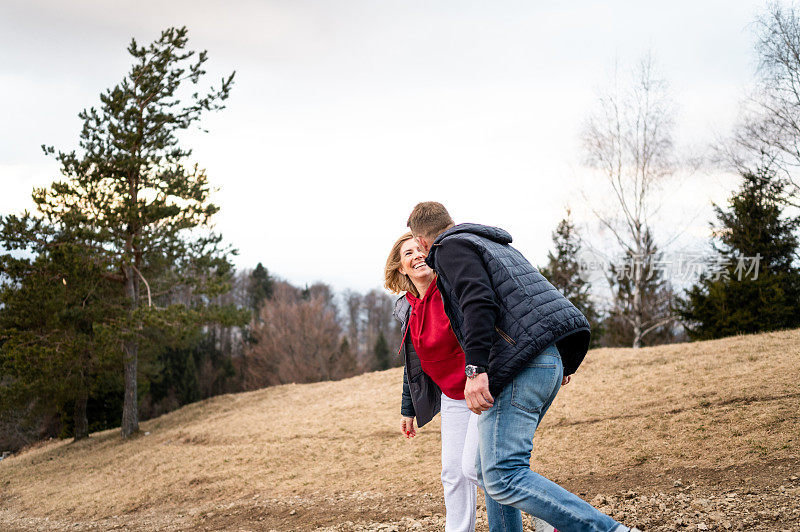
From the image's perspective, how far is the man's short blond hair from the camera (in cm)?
303

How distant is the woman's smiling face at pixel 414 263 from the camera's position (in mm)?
3346

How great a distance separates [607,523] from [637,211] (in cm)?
1978

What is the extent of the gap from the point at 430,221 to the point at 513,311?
0.75m

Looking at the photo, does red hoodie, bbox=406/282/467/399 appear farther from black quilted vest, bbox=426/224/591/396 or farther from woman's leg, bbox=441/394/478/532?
black quilted vest, bbox=426/224/591/396

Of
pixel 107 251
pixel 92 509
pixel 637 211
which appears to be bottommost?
pixel 92 509

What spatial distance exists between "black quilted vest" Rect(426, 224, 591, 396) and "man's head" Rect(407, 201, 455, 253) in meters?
0.28

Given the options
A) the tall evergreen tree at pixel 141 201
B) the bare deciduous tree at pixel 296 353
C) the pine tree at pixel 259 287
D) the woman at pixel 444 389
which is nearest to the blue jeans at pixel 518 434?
the woman at pixel 444 389

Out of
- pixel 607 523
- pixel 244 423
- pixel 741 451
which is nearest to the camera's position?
pixel 607 523

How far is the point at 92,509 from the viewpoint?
9266 millimetres

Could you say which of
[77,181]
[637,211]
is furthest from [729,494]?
[637,211]

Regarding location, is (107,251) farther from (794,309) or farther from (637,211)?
(794,309)

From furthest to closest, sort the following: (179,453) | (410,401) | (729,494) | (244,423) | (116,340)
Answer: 1. (116,340)
2. (244,423)
3. (179,453)
4. (729,494)
5. (410,401)

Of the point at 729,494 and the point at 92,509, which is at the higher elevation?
the point at 729,494

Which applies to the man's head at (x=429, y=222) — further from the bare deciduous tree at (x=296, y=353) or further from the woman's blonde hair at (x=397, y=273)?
the bare deciduous tree at (x=296, y=353)
